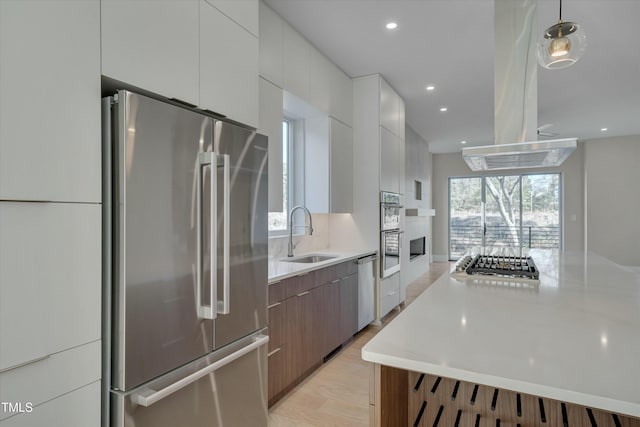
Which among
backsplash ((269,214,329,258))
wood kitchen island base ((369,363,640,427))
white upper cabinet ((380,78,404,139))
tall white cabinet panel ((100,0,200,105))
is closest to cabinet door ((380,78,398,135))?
white upper cabinet ((380,78,404,139))

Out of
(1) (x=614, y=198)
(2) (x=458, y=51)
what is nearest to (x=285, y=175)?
(2) (x=458, y=51)

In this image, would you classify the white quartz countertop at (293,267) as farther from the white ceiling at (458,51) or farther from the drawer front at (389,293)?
the white ceiling at (458,51)

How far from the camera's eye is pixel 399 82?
4.26 m

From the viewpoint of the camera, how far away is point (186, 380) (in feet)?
4.62

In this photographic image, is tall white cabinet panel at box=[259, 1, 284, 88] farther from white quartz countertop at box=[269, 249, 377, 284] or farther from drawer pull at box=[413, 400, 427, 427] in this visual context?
drawer pull at box=[413, 400, 427, 427]

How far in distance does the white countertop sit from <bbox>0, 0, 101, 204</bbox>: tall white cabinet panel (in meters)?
1.06

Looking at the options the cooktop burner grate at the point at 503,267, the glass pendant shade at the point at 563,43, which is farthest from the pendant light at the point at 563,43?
the cooktop burner grate at the point at 503,267

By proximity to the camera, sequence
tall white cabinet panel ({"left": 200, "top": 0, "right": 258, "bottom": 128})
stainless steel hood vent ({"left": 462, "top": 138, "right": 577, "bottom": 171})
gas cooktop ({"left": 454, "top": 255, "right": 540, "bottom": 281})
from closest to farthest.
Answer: tall white cabinet panel ({"left": 200, "top": 0, "right": 258, "bottom": 128})
stainless steel hood vent ({"left": 462, "top": 138, "right": 577, "bottom": 171})
gas cooktop ({"left": 454, "top": 255, "right": 540, "bottom": 281})

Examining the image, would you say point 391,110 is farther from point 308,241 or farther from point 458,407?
point 458,407

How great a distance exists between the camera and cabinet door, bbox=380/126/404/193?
4.06 m

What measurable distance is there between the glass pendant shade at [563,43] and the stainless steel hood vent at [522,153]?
0.44 meters

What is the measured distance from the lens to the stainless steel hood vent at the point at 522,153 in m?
1.98

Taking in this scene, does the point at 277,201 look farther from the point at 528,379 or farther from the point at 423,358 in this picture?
the point at 528,379

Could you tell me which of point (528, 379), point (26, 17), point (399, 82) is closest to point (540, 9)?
point (399, 82)
